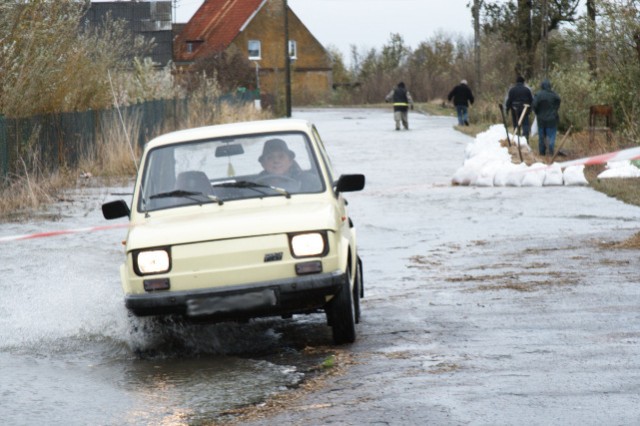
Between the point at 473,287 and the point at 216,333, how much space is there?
296cm

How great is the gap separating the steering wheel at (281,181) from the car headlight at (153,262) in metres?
1.24

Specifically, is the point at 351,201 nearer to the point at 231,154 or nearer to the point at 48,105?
the point at 48,105

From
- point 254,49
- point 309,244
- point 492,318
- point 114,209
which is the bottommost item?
point 492,318

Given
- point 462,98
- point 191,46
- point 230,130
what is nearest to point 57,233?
point 230,130

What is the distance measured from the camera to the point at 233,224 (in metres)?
8.36

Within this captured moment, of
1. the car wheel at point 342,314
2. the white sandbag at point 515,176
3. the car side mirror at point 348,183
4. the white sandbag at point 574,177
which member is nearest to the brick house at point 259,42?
the white sandbag at point 515,176

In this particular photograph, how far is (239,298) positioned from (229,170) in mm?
1679

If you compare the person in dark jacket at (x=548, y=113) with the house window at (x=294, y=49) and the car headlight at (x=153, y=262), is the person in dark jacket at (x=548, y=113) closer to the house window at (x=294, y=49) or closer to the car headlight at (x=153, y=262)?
the car headlight at (x=153, y=262)

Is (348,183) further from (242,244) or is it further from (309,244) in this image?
(242,244)

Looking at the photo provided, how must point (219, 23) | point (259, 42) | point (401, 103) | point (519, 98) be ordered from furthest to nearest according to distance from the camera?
1. point (219, 23)
2. point (259, 42)
3. point (401, 103)
4. point (519, 98)

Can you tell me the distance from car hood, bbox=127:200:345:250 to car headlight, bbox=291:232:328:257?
0.05 m

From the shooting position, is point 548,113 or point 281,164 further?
point 548,113

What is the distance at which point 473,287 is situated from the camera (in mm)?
11375

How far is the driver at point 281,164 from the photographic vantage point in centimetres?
937
